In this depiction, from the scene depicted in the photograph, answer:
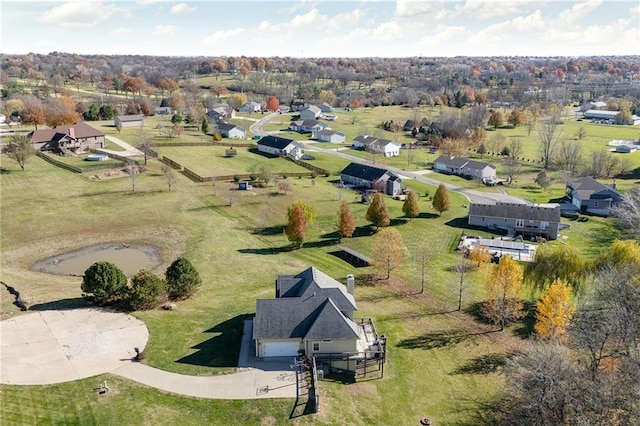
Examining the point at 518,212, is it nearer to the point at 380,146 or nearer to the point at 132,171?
the point at 380,146

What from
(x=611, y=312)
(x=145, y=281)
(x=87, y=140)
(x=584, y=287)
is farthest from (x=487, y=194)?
(x=87, y=140)

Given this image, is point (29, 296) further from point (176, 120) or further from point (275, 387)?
point (176, 120)

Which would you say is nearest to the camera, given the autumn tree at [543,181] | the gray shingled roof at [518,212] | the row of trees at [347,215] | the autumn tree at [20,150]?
the row of trees at [347,215]

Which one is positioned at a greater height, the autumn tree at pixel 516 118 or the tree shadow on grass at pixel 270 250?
the autumn tree at pixel 516 118

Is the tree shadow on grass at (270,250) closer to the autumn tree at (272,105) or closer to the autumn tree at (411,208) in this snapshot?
the autumn tree at (411,208)

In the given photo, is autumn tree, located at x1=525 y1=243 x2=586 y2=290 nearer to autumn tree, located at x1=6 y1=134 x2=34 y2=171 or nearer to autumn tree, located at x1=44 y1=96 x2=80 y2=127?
autumn tree, located at x1=6 y1=134 x2=34 y2=171

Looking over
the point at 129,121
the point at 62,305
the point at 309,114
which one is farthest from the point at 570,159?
the point at 129,121

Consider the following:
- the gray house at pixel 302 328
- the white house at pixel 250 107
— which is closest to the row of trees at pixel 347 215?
the gray house at pixel 302 328
